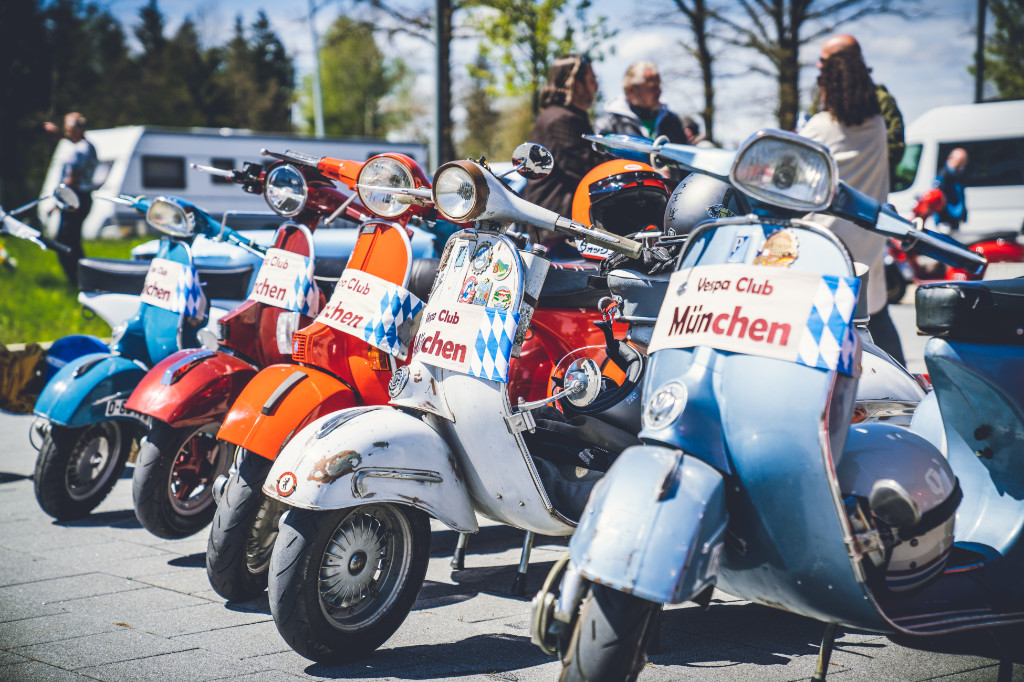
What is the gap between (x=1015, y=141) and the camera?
558 inches

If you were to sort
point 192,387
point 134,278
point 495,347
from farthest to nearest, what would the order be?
point 134,278
point 192,387
point 495,347

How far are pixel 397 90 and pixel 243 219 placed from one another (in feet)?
148

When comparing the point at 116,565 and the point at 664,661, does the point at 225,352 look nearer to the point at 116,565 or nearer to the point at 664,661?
the point at 116,565

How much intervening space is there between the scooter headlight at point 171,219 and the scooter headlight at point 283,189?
696 millimetres

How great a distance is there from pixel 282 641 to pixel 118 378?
1.94 metres

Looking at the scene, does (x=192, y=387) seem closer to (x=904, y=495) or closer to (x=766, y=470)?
(x=766, y=470)

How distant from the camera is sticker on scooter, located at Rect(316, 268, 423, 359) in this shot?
11.4ft

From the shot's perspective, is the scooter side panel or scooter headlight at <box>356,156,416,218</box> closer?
the scooter side panel

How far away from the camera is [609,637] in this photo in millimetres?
1979

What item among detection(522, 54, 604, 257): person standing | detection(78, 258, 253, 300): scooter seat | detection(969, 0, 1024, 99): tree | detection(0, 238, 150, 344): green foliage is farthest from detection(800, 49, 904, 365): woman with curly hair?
detection(969, 0, 1024, 99): tree

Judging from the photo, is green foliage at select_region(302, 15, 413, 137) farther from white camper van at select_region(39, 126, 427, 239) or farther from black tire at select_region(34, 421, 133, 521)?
black tire at select_region(34, 421, 133, 521)

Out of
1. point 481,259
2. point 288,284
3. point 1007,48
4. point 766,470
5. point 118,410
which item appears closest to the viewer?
point 766,470

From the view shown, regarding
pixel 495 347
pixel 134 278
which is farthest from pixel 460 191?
pixel 134 278

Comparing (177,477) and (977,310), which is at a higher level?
(977,310)
